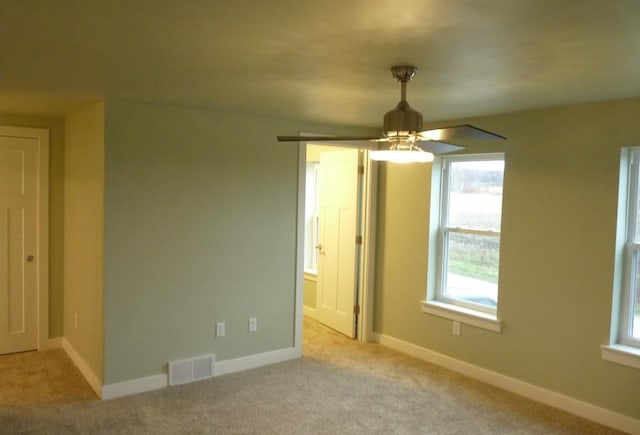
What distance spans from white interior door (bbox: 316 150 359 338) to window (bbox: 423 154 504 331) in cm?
94

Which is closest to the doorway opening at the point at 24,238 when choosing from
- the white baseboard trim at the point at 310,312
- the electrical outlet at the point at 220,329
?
the electrical outlet at the point at 220,329

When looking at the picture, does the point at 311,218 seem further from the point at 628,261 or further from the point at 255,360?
the point at 628,261

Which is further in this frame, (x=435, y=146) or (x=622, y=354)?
(x=622, y=354)

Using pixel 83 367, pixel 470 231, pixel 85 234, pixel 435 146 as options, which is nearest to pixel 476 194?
pixel 470 231

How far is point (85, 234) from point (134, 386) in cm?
131

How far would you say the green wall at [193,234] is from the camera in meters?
3.76

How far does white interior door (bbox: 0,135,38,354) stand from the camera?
4656mm

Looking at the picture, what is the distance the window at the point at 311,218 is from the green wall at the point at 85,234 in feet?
9.25

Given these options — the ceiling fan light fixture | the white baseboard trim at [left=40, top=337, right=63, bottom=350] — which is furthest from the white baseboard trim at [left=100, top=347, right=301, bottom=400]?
the ceiling fan light fixture

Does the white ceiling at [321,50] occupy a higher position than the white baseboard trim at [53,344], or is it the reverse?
the white ceiling at [321,50]

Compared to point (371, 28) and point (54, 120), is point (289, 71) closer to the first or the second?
point (371, 28)

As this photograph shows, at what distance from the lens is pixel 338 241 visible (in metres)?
5.56

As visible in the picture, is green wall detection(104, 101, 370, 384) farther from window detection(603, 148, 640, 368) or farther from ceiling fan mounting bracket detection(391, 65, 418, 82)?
window detection(603, 148, 640, 368)

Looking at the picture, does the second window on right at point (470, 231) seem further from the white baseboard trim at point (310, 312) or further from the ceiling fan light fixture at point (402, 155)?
the ceiling fan light fixture at point (402, 155)
